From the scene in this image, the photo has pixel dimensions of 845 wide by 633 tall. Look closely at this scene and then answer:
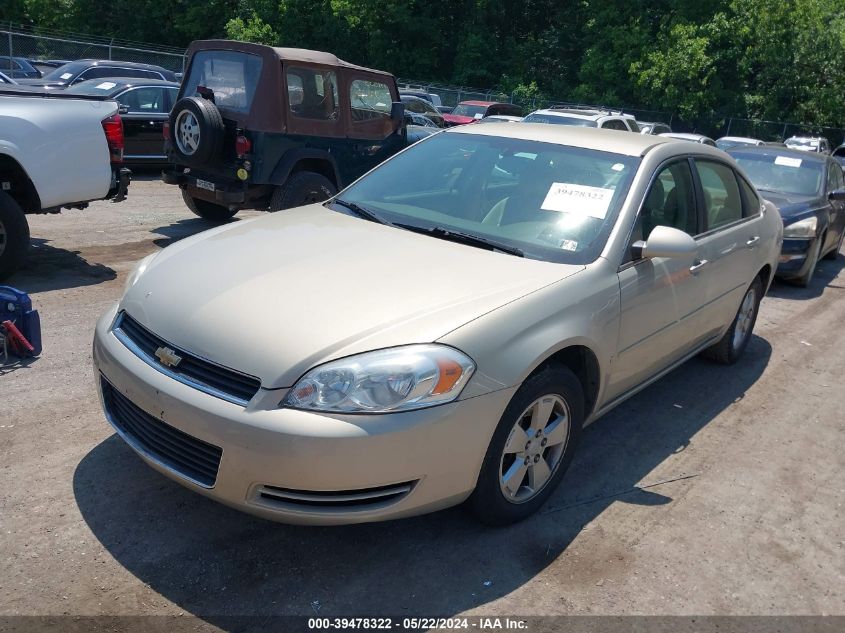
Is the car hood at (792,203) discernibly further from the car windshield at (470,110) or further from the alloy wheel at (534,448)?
the car windshield at (470,110)

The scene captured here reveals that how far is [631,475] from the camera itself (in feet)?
13.6

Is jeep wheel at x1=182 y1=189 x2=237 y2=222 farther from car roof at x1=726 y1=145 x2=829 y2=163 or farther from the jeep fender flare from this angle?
car roof at x1=726 y1=145 x2=829 y2=163

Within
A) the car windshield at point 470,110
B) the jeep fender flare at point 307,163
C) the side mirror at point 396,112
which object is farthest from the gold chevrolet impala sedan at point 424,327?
the car windshield at point 470,110

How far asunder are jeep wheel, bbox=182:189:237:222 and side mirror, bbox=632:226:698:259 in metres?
6.72

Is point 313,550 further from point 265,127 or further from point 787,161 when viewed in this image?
point 787,161

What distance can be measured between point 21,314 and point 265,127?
163 inches

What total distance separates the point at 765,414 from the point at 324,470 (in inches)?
141

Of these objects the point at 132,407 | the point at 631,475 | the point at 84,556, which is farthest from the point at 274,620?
the point at 631,475

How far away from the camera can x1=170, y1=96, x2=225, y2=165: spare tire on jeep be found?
26.6 feet

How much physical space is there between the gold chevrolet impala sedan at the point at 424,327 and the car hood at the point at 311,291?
0.01 m

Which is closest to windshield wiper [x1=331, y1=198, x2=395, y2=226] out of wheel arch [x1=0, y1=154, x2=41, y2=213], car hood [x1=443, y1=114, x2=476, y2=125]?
wheel arch [x1=0, y1=154, x2=41, y2=213]

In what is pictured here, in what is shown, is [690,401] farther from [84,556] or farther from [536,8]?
[536,8]

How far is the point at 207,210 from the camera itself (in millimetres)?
9742

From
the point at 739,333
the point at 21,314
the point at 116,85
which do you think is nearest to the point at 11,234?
the point at 21,314
